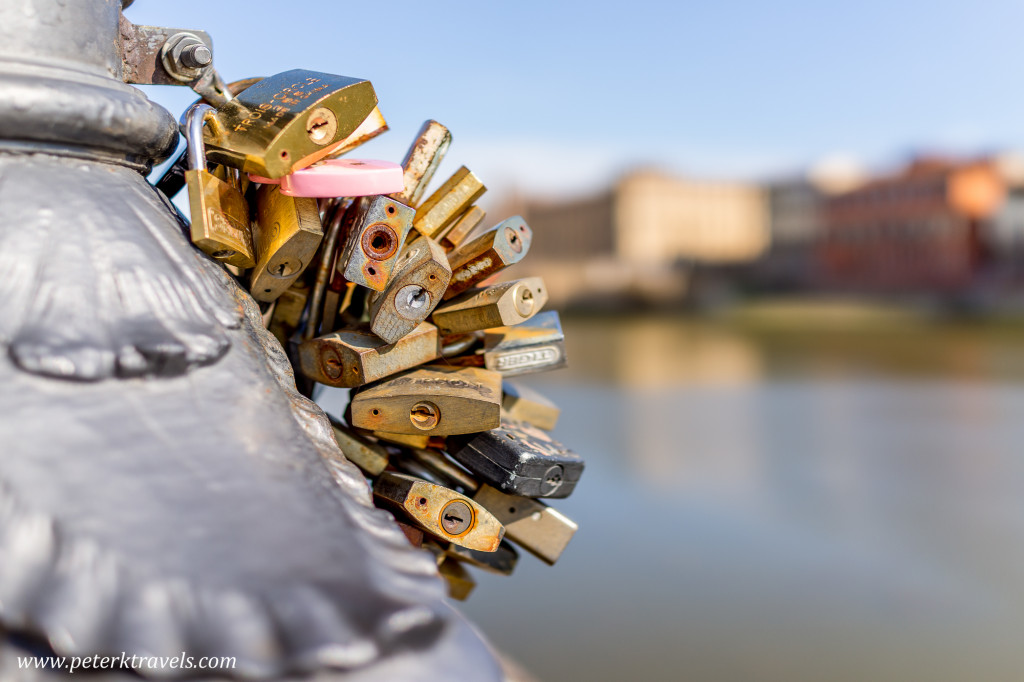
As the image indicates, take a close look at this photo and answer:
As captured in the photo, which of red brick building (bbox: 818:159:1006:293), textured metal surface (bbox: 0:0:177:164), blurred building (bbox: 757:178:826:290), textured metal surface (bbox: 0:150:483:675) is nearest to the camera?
textured metal surface (bbox: 0:150:483:675)

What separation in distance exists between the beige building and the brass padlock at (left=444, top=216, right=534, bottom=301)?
19.8 m

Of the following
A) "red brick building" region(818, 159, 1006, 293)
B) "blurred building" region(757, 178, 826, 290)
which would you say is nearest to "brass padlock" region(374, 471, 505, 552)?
"red brick building" region(818, 159, 1006, 293)

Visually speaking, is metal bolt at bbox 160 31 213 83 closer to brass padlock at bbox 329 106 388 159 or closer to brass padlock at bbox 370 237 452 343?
brass padlock at bbox 329 106 388 159

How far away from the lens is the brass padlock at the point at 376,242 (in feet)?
2.39

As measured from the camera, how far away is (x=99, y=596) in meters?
0.47

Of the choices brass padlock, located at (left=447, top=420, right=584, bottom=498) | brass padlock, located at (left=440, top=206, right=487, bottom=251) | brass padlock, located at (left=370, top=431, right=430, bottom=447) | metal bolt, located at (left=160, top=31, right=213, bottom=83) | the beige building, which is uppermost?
the beige building

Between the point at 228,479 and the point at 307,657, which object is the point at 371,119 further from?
the point at 307,657

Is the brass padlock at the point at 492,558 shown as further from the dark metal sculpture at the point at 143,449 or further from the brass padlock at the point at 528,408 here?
the dark metal sculpture at the point at 143,449

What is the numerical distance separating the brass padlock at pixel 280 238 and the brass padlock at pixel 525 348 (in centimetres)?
24

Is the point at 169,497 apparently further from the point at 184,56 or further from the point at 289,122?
the point at 184,56

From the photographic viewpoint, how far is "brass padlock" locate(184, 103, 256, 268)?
2.09 ft

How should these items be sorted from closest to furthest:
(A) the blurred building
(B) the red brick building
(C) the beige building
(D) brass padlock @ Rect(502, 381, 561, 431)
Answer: (D) brass padlock @ Rect(502, 381, 561, 431) → (B) the red brick building → (A) the blurred building → (C) the beige building

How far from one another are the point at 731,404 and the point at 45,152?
304 inches

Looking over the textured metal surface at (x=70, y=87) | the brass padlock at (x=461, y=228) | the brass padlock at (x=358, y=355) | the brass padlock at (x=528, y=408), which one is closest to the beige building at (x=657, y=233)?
the brass padlock at (x=528, y=408)
